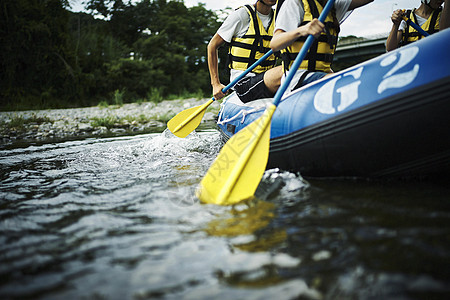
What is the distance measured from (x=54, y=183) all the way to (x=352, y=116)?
209 centimetres

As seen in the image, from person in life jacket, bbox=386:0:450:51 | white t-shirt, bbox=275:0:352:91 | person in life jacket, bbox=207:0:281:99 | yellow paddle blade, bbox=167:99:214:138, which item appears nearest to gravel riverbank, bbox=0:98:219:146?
yellow paddle blade, bbox=167:99:214:138

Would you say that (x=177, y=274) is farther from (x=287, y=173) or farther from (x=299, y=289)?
(x=287, y=173)

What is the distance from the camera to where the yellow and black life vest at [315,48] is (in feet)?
7.65

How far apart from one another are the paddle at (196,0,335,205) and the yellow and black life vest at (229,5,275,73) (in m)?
1.29

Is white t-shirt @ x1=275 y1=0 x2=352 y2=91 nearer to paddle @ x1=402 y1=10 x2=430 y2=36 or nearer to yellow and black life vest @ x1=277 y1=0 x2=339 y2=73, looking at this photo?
yellow and black life vest @ x1=277 y1=0 x2=339 y2=73

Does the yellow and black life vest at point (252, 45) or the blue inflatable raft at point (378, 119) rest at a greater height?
the yellow and black life vest at point (252, 45)

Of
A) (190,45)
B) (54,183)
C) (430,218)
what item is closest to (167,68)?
(190,45)

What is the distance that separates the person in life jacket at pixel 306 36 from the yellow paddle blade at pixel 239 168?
1.44ft

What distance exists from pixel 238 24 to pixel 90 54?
46.5ft

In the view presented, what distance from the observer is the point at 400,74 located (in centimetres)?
182

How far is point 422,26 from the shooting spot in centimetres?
366

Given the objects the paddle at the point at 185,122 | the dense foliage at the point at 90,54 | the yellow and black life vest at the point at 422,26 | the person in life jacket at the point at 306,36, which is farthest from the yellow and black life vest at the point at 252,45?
the dense foliage at the point at 90,54

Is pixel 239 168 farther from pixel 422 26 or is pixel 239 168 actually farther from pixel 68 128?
pixel 68 128

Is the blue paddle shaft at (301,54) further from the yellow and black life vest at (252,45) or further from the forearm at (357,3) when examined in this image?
the yellow and black life vest at (252,45)
